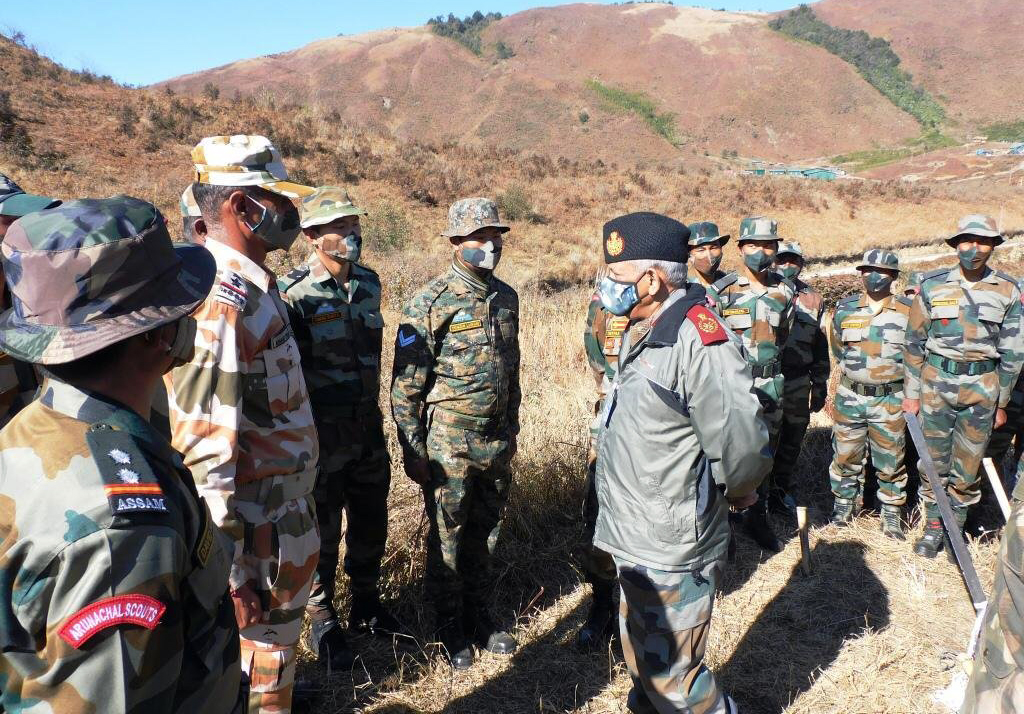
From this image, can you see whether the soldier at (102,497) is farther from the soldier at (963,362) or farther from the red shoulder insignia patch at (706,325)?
the soldier at (963,362)

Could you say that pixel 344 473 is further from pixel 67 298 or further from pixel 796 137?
pixel 796 137

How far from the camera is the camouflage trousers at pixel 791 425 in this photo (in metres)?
5.07

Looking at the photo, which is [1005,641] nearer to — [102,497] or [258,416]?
[102,497]

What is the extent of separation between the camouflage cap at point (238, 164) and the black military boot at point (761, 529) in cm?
371

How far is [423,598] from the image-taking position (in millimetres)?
3354

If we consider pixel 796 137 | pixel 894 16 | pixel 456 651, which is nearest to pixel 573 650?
pixel 456 651

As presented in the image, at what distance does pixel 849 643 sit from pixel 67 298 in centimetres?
384

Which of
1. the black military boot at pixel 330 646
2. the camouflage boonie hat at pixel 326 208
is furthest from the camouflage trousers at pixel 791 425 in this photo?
the camouflage boonie hat at pixel 326 208

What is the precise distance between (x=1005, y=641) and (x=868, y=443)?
4.01 metres

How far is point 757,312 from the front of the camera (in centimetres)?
463

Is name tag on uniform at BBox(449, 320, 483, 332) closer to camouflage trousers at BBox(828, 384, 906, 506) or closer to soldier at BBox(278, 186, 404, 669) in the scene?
soldier at BBox(278, 186, 404, 669)

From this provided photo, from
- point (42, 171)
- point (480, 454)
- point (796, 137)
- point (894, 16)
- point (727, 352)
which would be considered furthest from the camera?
point (894, 16)

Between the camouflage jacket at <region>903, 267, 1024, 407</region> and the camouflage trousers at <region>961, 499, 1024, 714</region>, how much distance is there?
→ 3.58 metres

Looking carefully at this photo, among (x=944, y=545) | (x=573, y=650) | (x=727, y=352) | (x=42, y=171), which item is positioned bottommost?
(x=944, y=545)
